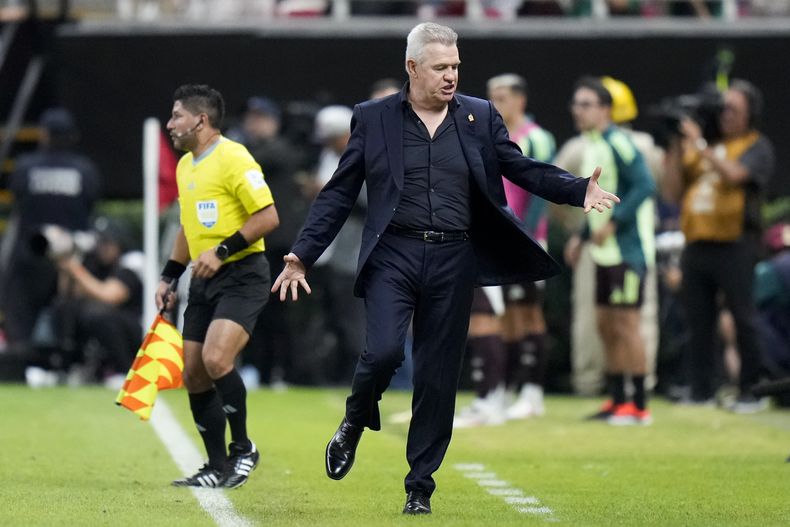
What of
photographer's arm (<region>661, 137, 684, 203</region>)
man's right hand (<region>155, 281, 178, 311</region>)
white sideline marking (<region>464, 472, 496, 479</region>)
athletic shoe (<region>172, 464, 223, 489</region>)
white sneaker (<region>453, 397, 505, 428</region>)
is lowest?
white sneaker (<region>453, 397, 505, 428</region>)

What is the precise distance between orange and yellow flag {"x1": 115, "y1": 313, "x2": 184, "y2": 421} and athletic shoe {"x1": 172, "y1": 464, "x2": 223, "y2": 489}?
38cm

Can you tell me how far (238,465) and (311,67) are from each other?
36.0 feet

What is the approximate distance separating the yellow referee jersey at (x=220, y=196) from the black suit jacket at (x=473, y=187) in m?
1.02

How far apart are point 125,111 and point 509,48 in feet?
13.8

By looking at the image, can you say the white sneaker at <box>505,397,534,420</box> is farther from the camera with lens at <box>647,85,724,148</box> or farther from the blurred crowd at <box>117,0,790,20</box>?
the blurred crowd at <box>117,0,790,20</box>

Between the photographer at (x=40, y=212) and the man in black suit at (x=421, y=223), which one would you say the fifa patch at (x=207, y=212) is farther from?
the photographer at (x=40, y=212)

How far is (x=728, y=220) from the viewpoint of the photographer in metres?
14.9

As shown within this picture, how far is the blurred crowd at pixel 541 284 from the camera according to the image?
13992 mm

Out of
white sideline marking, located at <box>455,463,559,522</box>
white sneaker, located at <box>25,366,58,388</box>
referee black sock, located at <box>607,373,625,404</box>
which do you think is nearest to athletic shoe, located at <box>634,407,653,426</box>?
referee black sock, located at <box>607,373,625,404</box>

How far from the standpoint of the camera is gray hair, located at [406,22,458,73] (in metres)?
8.25

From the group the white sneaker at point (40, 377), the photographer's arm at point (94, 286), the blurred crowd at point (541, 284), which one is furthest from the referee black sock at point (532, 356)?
the white sneaker at point (40, 377)

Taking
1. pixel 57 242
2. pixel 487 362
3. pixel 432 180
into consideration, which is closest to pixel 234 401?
pixel 432 180

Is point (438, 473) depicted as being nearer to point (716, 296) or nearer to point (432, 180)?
point (432, 180)

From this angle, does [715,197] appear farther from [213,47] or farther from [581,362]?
[213,47]
